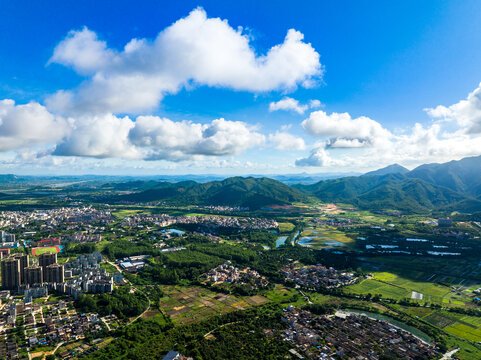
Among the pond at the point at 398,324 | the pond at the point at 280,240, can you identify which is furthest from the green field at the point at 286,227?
the pond at the point at 398,324

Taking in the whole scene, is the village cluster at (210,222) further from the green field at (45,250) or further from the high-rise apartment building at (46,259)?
the high-rise apartment building at (46,259)

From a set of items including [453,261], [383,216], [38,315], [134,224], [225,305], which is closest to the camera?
[38,315]

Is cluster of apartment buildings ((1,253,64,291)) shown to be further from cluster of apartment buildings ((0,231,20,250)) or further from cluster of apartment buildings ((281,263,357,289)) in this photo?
cluster of apartment buildings ((281,263,357,289))

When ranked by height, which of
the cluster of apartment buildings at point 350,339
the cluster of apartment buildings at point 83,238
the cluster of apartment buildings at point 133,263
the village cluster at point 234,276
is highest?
the cluster of apartment buildings at point 83,238

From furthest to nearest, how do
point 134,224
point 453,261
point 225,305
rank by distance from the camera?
point 134,224, point 453,261, point 225,305

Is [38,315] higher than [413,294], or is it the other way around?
[38,315]

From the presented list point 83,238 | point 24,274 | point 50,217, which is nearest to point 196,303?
point 24,274

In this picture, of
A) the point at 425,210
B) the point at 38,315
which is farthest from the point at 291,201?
the point at 38,315

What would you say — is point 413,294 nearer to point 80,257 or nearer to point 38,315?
point 38,315
